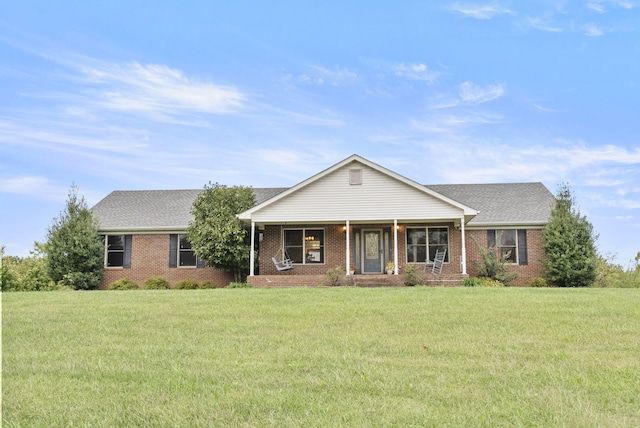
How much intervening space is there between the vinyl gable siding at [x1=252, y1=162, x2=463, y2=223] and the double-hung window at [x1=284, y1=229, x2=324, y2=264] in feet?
7.25

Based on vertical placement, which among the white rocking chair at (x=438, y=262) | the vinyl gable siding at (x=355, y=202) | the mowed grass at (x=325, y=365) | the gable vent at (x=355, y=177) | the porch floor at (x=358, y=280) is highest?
the gable vent at (x=355, y=177)

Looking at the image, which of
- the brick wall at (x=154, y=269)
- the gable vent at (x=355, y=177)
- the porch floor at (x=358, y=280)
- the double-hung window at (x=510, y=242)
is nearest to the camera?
the porch floor at (x=358, y=280)

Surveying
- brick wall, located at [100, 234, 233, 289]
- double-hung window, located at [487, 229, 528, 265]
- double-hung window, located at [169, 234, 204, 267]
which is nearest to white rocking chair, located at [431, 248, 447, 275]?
double-hung window, located at [487, 229, 528, 265]

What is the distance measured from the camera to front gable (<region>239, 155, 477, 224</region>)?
22.5 metres

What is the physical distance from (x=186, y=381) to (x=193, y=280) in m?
19.8

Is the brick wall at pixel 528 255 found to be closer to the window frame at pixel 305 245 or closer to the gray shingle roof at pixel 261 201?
the gray shingle roof at pixel 261 201

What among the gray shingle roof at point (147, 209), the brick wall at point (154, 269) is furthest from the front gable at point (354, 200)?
the gray shingle roof at point (147, 209)

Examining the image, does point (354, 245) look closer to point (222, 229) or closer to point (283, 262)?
point (283, 262)

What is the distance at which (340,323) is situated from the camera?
991 centimetres

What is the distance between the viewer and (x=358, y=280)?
2125 centimetres

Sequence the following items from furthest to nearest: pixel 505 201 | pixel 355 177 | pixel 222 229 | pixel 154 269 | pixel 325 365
→ pixel 505 201 < pixel 154 269 < pixel 222 229 < pixel 355 177 < pixel 325 365

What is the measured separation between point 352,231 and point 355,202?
236 cm

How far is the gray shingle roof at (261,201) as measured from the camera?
83.0 feet

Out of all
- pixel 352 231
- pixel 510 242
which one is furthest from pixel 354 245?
pixel 510 242
